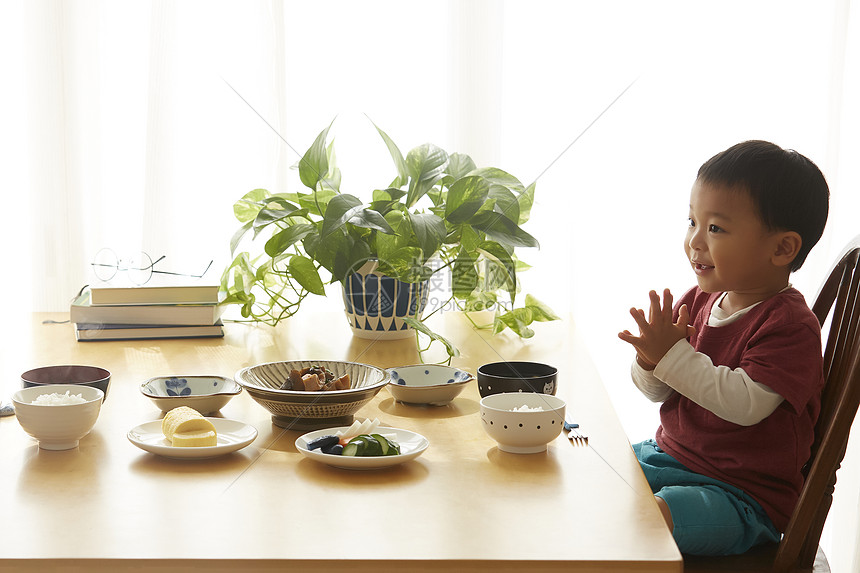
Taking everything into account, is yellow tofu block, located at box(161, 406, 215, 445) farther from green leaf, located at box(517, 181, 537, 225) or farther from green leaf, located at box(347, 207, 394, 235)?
green leaf, located at box(517, 181, 537, 225)

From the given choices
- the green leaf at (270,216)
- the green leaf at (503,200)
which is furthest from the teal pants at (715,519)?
the green leaf at (270,216)

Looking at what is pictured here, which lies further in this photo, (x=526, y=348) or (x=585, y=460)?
(x=526, y=348)

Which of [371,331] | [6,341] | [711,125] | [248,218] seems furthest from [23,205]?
[711,125]

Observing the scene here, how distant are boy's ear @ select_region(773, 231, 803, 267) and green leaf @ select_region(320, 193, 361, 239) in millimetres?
678

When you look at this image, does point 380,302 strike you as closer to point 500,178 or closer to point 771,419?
point 500,178

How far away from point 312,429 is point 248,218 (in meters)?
0.77

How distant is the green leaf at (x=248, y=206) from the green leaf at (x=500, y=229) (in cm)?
48

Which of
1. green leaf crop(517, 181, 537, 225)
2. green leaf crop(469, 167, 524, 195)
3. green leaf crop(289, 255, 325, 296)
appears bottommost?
green leaf crop(289, 255, 325, 296)

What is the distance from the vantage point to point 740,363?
1.21 metres

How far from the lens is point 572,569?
0.69m

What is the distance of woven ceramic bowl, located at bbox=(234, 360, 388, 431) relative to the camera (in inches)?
40.7

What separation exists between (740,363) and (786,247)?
0.19 metres

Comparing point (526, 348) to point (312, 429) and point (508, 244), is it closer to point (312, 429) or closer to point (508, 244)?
point (508, 244)

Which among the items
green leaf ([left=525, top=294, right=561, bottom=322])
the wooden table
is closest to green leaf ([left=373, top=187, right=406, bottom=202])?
green leaf ([left=525, top=294, right=561, bottom=322])
